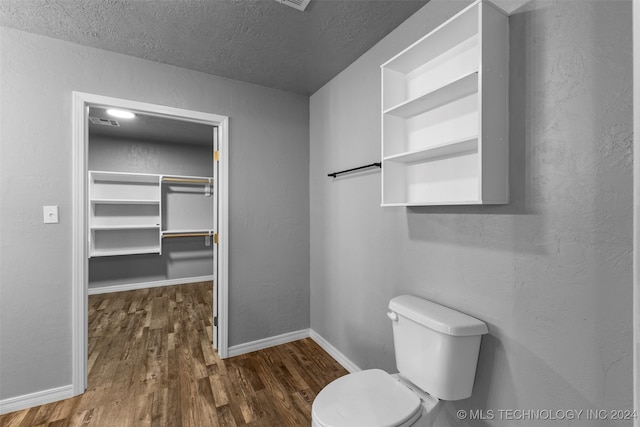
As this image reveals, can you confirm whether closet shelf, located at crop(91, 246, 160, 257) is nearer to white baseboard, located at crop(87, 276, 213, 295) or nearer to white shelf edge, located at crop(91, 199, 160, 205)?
white baseboard, located at crop(87, 276, 213, 295)

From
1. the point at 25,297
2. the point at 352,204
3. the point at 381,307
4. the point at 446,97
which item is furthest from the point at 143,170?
the point at 446,97

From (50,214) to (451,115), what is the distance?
95.3 inches

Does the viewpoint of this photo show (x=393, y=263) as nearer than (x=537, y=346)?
No

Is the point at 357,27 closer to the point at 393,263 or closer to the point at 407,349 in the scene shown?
the point at 393,263

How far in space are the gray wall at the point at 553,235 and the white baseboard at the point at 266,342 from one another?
4.88 feet

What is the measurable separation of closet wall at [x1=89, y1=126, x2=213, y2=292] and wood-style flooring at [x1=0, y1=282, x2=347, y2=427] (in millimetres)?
1329

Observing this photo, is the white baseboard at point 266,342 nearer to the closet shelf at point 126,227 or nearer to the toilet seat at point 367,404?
the toilet seat at point 367,404

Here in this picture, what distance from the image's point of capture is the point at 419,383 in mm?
1280

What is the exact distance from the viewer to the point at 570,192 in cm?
99

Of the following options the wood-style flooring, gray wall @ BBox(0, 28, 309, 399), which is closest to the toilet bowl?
the wood-style flooring

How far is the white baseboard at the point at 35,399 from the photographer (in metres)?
1.72

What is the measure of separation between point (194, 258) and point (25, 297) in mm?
2997

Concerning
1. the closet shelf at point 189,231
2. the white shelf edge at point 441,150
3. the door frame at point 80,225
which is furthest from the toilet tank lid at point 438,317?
the closet shelf at point 189,231

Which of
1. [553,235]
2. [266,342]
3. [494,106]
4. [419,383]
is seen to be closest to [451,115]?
[494,106]
